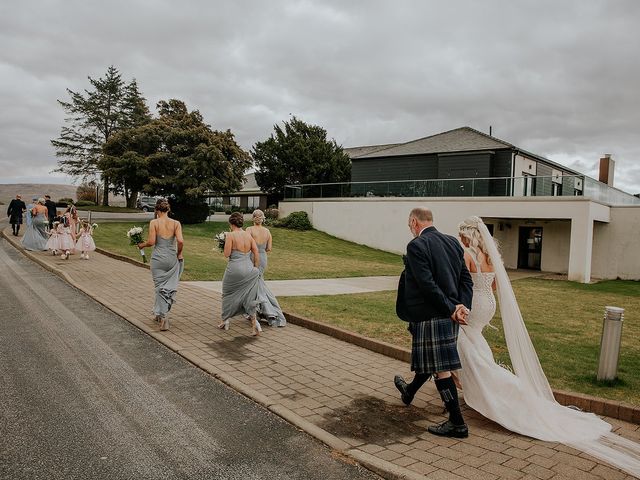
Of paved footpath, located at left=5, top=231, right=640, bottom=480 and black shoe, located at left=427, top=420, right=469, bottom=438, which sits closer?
paved footpath, located at left=5, top=231, right=640, bottom=480

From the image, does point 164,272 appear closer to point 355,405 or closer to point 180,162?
point 355,405

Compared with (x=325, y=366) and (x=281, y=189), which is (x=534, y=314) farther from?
(x=281, y=189)

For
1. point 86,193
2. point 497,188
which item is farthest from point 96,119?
point 497,188

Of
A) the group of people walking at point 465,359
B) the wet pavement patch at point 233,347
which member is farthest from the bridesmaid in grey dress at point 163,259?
the group of people walking at point 465,359

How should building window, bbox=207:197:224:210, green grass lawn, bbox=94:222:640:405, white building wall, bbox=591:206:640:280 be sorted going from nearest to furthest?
green grass lawn, bbox=94:222:640:405, white building wall, bbox=591:206:640:280, building window, bbox=207:197:224:210

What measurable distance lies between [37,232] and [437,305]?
58.9 ft

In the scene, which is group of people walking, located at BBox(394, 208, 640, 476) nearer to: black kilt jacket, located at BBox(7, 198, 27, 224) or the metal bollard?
the metal bollard

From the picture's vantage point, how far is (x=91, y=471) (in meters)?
3.51

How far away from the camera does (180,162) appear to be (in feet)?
103

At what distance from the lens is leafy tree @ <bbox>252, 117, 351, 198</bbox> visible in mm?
40344

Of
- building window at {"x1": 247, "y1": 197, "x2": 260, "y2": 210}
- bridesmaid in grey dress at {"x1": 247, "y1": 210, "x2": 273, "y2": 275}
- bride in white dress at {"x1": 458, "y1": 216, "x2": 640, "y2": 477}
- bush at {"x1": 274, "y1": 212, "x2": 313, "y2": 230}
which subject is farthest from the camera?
building window at {"x1": 247, "y1": 197, "x2": 260, "y2": 210}

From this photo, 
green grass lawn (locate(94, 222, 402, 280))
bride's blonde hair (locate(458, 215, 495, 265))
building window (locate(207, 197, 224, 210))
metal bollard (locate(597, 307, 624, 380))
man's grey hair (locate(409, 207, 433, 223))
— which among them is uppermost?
building window (locate(207, 197, 224, 210))

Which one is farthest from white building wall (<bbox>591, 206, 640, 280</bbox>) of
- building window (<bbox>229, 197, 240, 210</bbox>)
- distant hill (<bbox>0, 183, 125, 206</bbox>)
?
distant hill (<bbox>0, 183, 125, 206</bbox>)

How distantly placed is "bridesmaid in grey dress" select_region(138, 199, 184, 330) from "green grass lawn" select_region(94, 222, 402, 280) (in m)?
4.95
